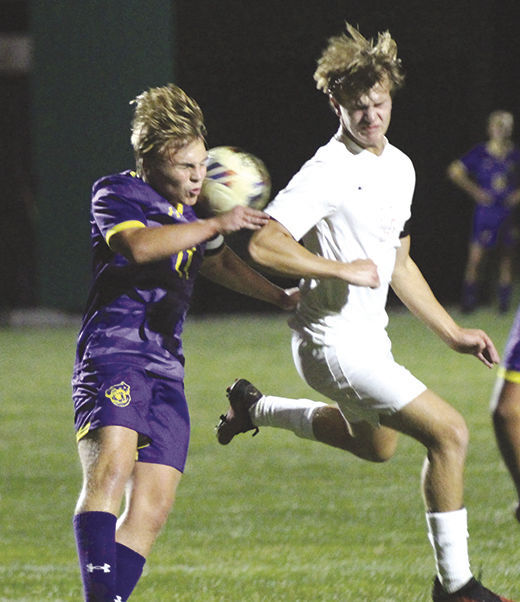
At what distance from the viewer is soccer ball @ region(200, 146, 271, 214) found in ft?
15.8

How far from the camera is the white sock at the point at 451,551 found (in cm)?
443

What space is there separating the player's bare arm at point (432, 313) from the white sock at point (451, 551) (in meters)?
0.63

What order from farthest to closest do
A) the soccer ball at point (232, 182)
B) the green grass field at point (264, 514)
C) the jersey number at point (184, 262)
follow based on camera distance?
Result: the green grass field at point (264, 514) < the soccer ball at point (232, 182) < the jersey number at point (184, 262)

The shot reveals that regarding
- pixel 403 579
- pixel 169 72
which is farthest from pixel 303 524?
pixel 169 72

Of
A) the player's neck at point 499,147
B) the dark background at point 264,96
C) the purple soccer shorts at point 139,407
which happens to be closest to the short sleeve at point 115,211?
the purple soccer shorts at point 139,407

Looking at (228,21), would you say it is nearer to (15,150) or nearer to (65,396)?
(15,150)

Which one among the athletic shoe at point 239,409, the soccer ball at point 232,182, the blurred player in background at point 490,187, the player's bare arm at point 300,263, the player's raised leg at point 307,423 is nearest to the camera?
the player's bare arm at point 300,263

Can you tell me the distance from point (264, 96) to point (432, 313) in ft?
41.1

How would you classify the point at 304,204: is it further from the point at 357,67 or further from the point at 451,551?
the point at 451,551

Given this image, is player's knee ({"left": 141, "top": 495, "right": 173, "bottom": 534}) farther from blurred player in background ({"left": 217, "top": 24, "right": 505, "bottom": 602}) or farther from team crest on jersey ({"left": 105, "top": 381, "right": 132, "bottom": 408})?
blurred player in background ({"left": 217, "top": 24, "right": 505, "bottom": 602})

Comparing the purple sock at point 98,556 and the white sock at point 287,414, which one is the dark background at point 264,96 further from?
the purple sock at point 98,556

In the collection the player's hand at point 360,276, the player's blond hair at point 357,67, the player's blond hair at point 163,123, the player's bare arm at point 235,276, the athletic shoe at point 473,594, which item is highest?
the player's blond hair at point 357,67

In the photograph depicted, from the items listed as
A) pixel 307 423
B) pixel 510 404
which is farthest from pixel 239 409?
pixel 510 404

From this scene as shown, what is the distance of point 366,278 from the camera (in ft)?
14.3
